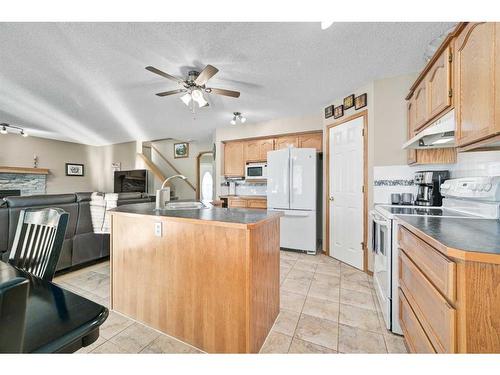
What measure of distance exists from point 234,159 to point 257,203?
3.68 feet

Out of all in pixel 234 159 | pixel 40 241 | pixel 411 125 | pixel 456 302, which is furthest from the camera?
pixel 234 159

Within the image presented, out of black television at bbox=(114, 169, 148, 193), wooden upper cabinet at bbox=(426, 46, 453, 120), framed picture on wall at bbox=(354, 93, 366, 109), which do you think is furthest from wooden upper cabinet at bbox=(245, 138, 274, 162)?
black television at bbox=(114, 169, 148, 193)

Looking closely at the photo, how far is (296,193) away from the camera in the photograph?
11.2 ft

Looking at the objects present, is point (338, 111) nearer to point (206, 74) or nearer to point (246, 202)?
point (206, 74)

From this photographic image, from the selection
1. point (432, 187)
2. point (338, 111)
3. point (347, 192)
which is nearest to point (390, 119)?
point (338, 111)

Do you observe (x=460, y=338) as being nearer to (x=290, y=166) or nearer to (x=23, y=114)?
(x=290, y=166)

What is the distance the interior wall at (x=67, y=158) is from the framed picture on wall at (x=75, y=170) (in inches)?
3.0

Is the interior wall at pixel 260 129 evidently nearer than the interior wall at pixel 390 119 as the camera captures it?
No

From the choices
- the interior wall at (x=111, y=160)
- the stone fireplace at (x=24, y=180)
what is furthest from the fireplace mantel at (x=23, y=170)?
the interior wall at (x=111, y=160)

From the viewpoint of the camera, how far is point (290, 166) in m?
3.43

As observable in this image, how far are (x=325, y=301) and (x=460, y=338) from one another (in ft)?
4.35

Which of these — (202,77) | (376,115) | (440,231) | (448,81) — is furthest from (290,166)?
(440,231)

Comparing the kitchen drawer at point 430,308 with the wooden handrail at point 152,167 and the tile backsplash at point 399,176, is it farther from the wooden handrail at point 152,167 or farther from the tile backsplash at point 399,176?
the wooden handrail at point 152,167

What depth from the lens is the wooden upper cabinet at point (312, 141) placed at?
3705mm
